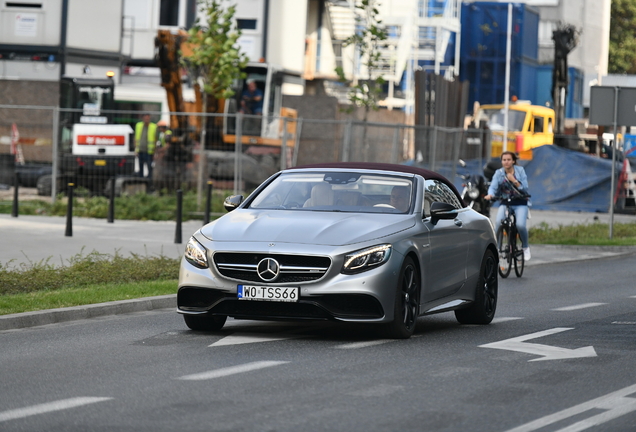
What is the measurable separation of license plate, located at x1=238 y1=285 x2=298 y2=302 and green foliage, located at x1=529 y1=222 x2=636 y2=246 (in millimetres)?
15374

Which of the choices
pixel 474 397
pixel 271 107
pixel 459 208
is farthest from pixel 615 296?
pixel 271 107

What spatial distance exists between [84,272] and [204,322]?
426cm

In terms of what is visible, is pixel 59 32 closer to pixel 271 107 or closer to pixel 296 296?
pixel 271 107

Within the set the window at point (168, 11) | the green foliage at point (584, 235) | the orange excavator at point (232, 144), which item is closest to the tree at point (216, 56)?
the orange excavator at point (232, 144)

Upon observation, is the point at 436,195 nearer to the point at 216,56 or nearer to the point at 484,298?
the point at 484,298

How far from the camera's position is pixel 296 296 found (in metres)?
9.69

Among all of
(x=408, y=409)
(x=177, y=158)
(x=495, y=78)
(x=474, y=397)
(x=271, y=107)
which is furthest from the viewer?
(x=495, y=78)

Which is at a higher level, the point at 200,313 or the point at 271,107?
the point at 271,107

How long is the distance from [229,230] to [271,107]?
107 feet

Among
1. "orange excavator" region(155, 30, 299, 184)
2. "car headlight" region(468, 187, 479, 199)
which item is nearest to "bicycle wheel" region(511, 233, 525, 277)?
"car headlight" region(468, 187, 479, 199)

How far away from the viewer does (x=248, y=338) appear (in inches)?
403

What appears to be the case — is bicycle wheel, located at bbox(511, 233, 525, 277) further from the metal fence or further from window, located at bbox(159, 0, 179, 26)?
window, located at bbox(159, 0, 179, 26)

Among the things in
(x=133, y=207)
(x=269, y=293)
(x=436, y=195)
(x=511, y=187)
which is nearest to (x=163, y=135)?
(x=133, y=207)

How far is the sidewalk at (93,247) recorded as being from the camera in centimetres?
1189
